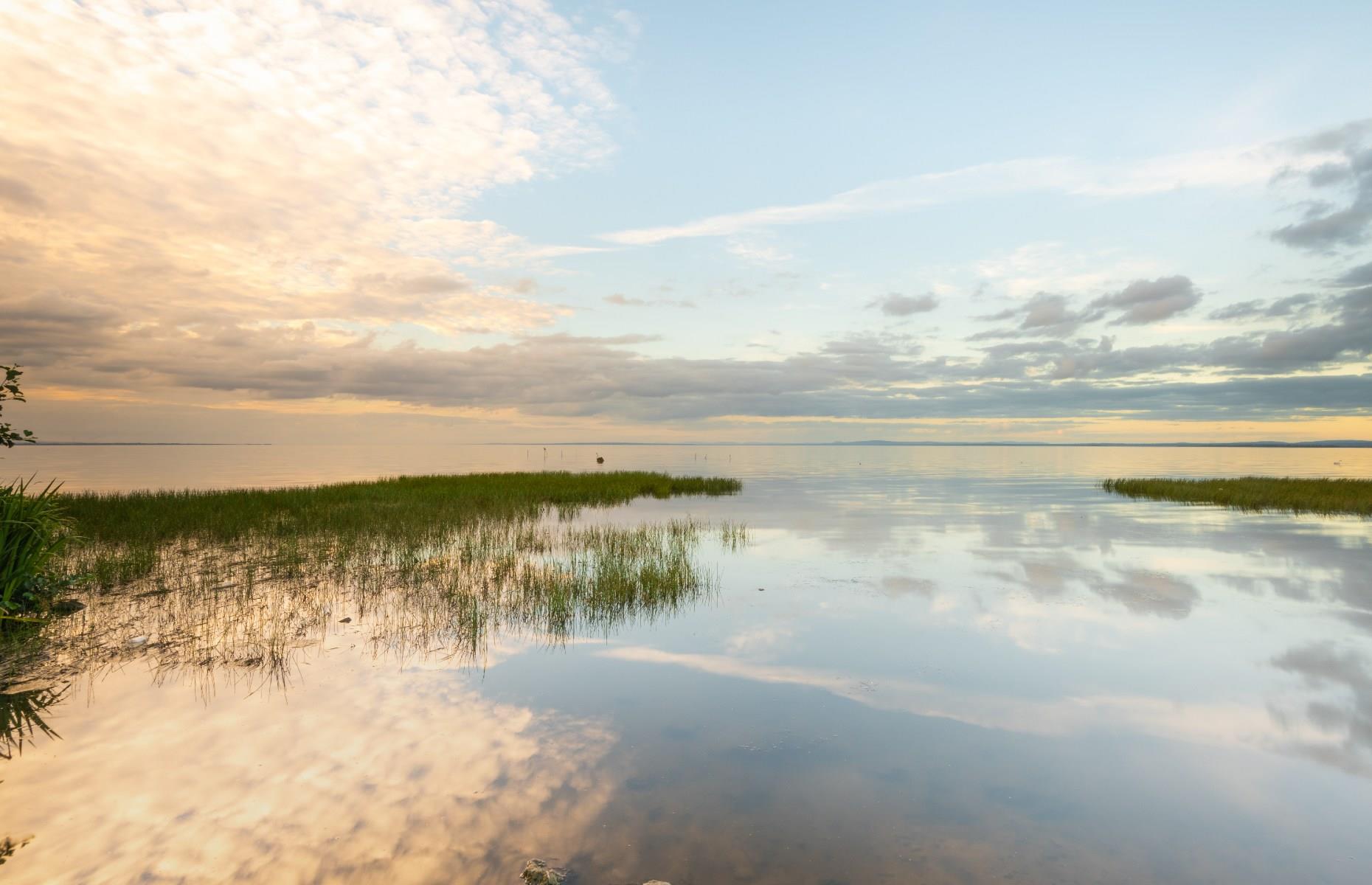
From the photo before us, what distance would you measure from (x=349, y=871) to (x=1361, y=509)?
171ft

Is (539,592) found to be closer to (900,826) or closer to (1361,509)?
(900,826)

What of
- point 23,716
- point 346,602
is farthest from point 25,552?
point 346,602

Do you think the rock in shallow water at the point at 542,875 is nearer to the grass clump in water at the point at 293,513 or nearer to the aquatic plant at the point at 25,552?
the aquatic plant at the point at 25,552

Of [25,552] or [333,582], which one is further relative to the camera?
[333,582]

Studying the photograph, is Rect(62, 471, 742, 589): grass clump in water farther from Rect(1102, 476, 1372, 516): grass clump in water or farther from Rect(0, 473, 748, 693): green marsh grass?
Rect(1102, 476, 1372, 516): grass clump in water

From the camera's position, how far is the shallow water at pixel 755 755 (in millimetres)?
6070

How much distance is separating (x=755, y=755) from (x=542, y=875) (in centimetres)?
320

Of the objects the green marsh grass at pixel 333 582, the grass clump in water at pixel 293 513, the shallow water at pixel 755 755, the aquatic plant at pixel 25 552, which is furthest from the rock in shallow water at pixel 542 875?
the grass clump in water at pixel 293 513

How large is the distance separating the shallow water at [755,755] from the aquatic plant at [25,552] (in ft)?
12.8

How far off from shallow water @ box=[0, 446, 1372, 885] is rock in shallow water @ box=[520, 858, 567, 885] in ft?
0.60

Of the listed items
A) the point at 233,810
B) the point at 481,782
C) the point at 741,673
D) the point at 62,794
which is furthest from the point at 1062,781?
the point at 62,794

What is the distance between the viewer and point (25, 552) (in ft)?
40.5

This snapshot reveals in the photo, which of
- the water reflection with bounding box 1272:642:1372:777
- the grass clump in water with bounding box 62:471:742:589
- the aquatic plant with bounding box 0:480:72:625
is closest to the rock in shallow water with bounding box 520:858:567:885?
the water reflection with bounding box 1272:642:1372:777

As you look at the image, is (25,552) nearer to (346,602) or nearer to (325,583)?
(325,583)
